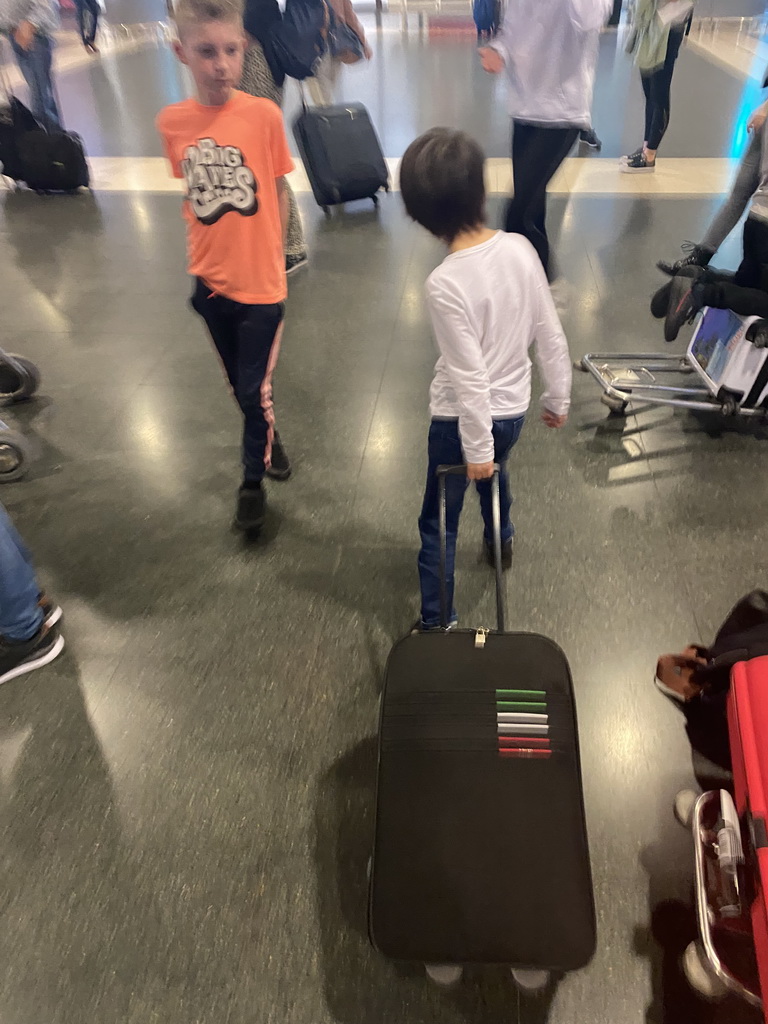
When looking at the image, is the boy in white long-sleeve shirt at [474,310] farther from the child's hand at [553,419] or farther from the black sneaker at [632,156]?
the black sneaker at [632,156]

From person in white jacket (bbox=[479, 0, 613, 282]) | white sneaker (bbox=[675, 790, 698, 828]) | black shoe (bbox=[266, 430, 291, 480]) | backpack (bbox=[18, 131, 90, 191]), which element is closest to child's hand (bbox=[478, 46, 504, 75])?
person in white jacket (bbox=[479, 0, 613, 282])

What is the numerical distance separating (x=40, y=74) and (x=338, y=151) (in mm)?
2813

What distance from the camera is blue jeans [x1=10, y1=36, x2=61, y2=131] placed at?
5.05 m

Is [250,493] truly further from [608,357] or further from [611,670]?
[608,357]

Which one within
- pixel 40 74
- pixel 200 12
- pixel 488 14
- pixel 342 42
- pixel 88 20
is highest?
pixel 200 12

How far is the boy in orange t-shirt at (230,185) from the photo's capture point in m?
1.51

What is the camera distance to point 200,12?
1.45 m

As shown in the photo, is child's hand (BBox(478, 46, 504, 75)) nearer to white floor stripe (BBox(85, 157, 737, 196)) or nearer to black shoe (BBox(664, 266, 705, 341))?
black shoe (BBox(664, 266, 705, 341))

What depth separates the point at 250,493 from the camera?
7.32ft

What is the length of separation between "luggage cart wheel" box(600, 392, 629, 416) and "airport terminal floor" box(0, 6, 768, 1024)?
0.32 ft

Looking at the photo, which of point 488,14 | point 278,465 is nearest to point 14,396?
point 278,465

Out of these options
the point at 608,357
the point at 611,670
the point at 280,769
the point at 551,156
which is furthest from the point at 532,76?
the point at 280,769

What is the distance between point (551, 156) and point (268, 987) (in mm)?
3301

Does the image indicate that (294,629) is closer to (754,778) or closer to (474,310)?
(474,310)
